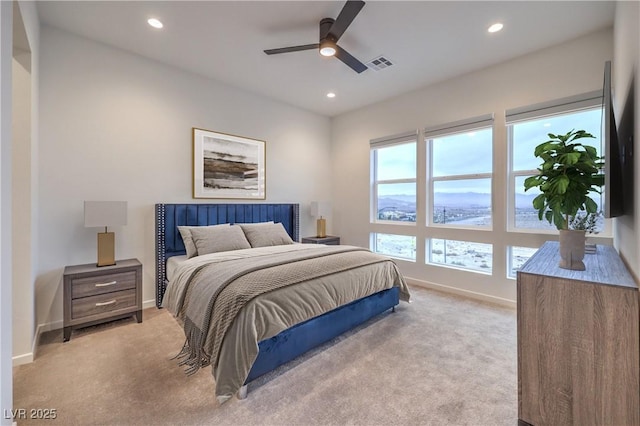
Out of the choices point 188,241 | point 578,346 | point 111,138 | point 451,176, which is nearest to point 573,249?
point 578,346

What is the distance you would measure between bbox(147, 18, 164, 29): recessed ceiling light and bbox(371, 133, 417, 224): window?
3.32 meters

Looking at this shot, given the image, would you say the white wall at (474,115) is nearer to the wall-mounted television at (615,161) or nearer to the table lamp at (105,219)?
the wall-mounted television at (615,161)

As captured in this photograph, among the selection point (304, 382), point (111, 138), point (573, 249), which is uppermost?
point (111, 138)

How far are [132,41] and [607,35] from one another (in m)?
4.94

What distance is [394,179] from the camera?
4691mm

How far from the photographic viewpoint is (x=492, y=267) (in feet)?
11.7

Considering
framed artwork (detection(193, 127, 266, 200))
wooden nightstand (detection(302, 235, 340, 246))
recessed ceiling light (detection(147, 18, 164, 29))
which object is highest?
recessed ceiling light (detection(147, 18, 164, 29))

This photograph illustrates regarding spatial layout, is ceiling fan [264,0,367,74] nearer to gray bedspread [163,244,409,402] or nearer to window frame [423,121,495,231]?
window frame [423,121,495,231]

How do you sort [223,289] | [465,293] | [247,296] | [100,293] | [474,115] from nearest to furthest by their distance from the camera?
[247,296], [223,289], [100,293], [474,115], [465,293]

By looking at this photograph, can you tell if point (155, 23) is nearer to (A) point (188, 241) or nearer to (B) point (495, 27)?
(A) point (188, 241)

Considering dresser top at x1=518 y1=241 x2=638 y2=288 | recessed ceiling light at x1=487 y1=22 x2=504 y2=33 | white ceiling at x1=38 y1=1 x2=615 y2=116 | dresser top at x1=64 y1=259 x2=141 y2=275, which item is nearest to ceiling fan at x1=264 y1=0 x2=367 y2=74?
white ceiling at x1=38 y1=1 x2=615 y2=116

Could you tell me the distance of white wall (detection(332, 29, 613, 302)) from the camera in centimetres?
296

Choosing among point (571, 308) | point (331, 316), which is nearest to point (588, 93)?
point (571, 308)

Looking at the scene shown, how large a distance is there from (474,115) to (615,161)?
226 cm
